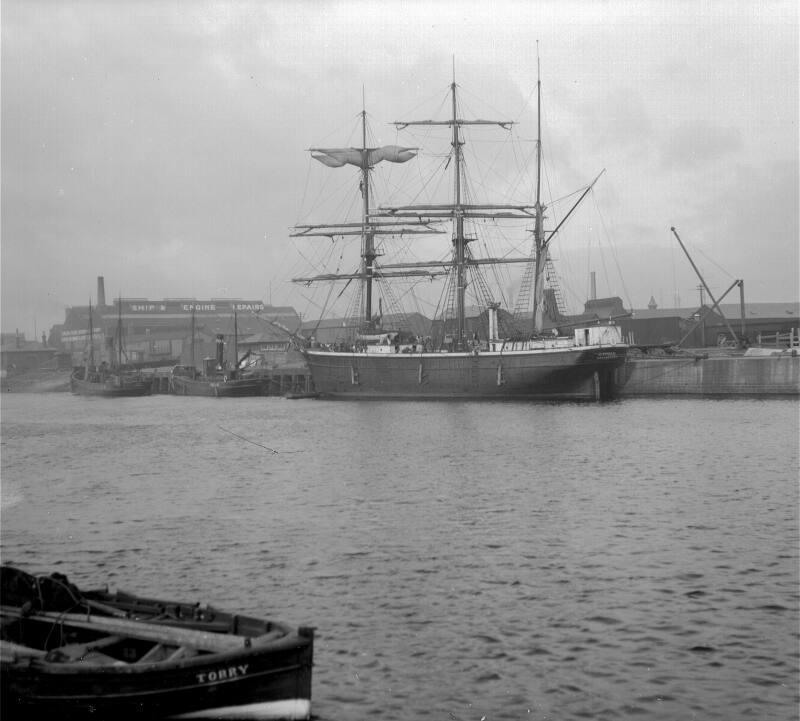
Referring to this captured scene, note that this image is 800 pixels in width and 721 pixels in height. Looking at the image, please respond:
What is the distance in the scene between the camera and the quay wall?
61062 millimetres

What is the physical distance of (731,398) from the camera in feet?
201

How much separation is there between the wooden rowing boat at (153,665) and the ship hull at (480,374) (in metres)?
54.8

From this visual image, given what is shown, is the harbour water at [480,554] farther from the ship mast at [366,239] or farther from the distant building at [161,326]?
the distant building at [161,326]

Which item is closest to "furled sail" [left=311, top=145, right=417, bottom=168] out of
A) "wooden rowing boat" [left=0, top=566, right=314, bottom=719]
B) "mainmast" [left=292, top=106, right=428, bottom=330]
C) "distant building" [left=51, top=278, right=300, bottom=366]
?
"mainmast" [left=292, top=106, right=428, bottom=330]

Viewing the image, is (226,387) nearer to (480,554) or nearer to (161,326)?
(161,326)

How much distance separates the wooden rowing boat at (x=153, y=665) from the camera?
9.18 meters

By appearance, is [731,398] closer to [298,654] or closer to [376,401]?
[376,401]

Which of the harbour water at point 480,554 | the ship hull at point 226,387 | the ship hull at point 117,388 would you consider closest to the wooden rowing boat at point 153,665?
the harbour water at point 480,554

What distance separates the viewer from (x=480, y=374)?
222 feet

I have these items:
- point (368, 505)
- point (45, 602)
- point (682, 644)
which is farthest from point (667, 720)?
point (368, 505)

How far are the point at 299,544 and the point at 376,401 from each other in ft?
169

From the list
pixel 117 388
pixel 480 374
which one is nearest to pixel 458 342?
pixel 480 374

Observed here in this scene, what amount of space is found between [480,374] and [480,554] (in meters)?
48.8

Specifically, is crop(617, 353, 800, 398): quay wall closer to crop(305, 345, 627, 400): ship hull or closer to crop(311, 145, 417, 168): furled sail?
crop(305, 345, 627, 400): ship hull
